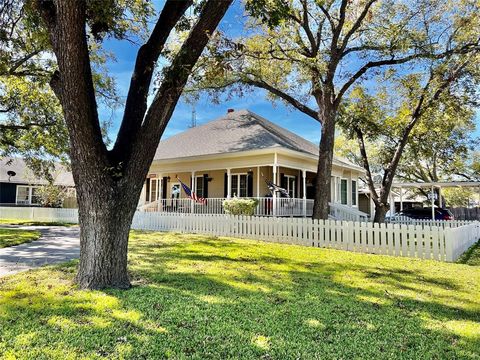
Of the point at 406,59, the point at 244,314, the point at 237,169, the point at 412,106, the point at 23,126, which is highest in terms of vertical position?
the point at 406,59

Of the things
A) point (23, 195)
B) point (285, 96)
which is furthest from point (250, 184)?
point (23, 195)

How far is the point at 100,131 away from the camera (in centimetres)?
520

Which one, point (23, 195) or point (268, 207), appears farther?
point (23, 195)

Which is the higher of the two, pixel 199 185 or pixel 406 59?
pixel 406 59

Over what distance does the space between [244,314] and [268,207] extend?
12193 mm

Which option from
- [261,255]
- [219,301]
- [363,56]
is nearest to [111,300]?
[219,301]

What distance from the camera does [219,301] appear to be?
4746 millimetres

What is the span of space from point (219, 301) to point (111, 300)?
1495 mm

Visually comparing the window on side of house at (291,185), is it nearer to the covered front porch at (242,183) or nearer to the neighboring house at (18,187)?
the covered front porch at (242,183)

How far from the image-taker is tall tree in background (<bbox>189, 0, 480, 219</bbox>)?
12.9 metres

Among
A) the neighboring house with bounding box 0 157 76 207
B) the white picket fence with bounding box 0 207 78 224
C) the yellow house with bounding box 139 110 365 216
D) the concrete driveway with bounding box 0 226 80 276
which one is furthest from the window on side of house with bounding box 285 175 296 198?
the neighboring house with bounding box 0 157 76 207

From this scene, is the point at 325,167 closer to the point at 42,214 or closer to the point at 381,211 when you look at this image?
the point at 381,211

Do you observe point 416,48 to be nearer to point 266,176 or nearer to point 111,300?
point 266,176

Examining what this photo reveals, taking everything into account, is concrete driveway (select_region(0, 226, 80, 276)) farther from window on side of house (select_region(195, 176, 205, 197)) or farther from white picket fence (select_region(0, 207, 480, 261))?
window on side of house (select_region(195, 176, 205, 197))
